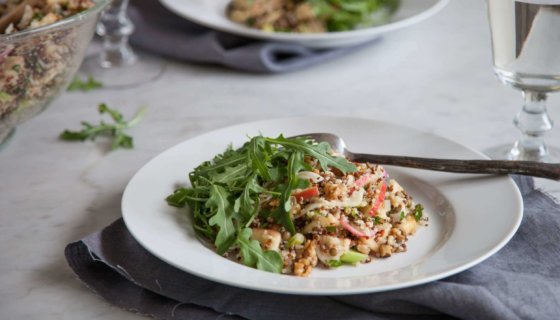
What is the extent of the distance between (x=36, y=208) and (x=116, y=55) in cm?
95

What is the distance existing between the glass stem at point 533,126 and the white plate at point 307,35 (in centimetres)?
70

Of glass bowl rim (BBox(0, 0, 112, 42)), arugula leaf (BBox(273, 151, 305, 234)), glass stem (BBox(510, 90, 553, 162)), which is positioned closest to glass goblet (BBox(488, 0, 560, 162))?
glass stem (BBox(510, 90, 553, 162))

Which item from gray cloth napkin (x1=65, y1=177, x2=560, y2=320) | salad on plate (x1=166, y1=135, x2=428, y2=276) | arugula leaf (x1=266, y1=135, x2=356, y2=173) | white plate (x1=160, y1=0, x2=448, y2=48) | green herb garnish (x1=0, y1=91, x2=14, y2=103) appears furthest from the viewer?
white plate (x1=160, y1=0, x2=448, y2=48)

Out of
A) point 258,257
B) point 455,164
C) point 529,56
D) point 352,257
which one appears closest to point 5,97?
point 258,257

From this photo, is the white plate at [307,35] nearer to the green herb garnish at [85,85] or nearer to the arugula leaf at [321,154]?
the green herb garnish at [85,85]

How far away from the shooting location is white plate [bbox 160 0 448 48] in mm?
2600

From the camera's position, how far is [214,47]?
8.87 ft

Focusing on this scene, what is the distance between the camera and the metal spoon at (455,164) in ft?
5.67

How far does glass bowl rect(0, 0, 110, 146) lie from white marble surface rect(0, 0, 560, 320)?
19 centimetres

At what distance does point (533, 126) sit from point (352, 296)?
0.79 metres

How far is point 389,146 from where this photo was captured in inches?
79.0

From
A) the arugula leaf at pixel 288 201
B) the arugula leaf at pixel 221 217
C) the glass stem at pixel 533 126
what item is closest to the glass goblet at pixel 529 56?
the glass stem at pixel 533 126

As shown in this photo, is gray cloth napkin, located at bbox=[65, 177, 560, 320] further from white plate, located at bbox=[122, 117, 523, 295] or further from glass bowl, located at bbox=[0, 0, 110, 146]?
glass bowl, located at bbox=[0, 0, 110, 146]

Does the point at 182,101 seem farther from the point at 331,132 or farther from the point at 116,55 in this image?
the point at 331,132
